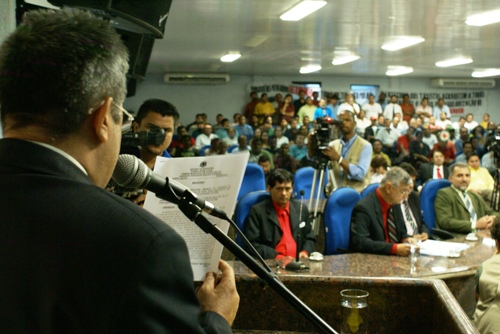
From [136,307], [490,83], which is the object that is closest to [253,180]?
[136,307]

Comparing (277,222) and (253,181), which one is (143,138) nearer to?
(277,222)

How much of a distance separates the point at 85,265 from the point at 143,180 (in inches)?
13.2

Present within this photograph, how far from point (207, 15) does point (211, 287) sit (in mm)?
6764

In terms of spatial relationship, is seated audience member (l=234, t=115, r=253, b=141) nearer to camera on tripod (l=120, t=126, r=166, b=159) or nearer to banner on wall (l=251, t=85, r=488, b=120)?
banner on wall (l=251, t=85, r=488, b=120)

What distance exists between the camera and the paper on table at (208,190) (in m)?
1.29

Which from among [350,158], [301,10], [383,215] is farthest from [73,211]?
[301,10]

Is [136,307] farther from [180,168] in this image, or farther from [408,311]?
[408,311]

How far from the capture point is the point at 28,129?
0.84 metres

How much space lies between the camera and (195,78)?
16641 millimetres

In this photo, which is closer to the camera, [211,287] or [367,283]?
[211,287]

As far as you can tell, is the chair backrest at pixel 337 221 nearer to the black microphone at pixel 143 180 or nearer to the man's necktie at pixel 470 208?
the man's necktie at pixel 470 208

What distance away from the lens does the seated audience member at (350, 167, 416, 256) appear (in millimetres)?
A: 4211

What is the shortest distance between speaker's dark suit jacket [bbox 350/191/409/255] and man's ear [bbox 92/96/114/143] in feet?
11.1

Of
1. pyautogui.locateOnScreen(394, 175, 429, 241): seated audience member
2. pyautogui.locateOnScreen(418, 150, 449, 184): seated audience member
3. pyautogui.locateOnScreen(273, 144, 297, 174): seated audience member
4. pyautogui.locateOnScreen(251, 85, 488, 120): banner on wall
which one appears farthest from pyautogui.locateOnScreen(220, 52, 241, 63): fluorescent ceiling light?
pyautogui.locateOnScreen(394, 175, 429, 241): seated audience member
